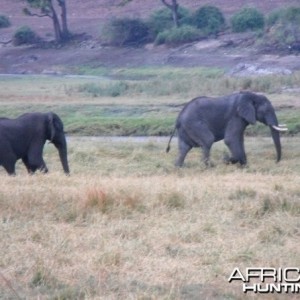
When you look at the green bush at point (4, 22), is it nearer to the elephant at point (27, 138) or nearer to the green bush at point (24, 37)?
the green bush at point (24, 37)

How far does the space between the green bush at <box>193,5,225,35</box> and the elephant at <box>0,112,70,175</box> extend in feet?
131

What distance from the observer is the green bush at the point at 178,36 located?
53.3 metres

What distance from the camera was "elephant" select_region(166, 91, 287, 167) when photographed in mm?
18109

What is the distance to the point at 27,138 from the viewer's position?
610 inches

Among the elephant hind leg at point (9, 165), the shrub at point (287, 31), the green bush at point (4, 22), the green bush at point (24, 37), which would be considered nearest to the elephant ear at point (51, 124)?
the elephant hind leg at point (9, 165)

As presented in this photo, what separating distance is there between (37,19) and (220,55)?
24.3m

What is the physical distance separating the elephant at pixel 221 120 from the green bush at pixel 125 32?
124 feet

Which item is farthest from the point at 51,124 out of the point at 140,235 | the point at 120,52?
the point at 120,52

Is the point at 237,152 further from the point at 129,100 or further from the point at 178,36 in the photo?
the point at 178,36

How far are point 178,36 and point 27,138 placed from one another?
38.5 meters

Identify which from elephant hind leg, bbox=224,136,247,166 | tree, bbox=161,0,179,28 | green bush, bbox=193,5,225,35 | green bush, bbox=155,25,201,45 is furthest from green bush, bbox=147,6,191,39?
elephant hind leg, bbox=224,136,247,166

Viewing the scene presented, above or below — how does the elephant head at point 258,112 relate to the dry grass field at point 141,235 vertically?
below

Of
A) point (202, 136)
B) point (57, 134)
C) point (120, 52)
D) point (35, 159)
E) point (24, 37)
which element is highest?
point (57, 134)

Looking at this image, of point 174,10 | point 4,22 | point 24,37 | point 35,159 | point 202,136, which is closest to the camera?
point 35,159
